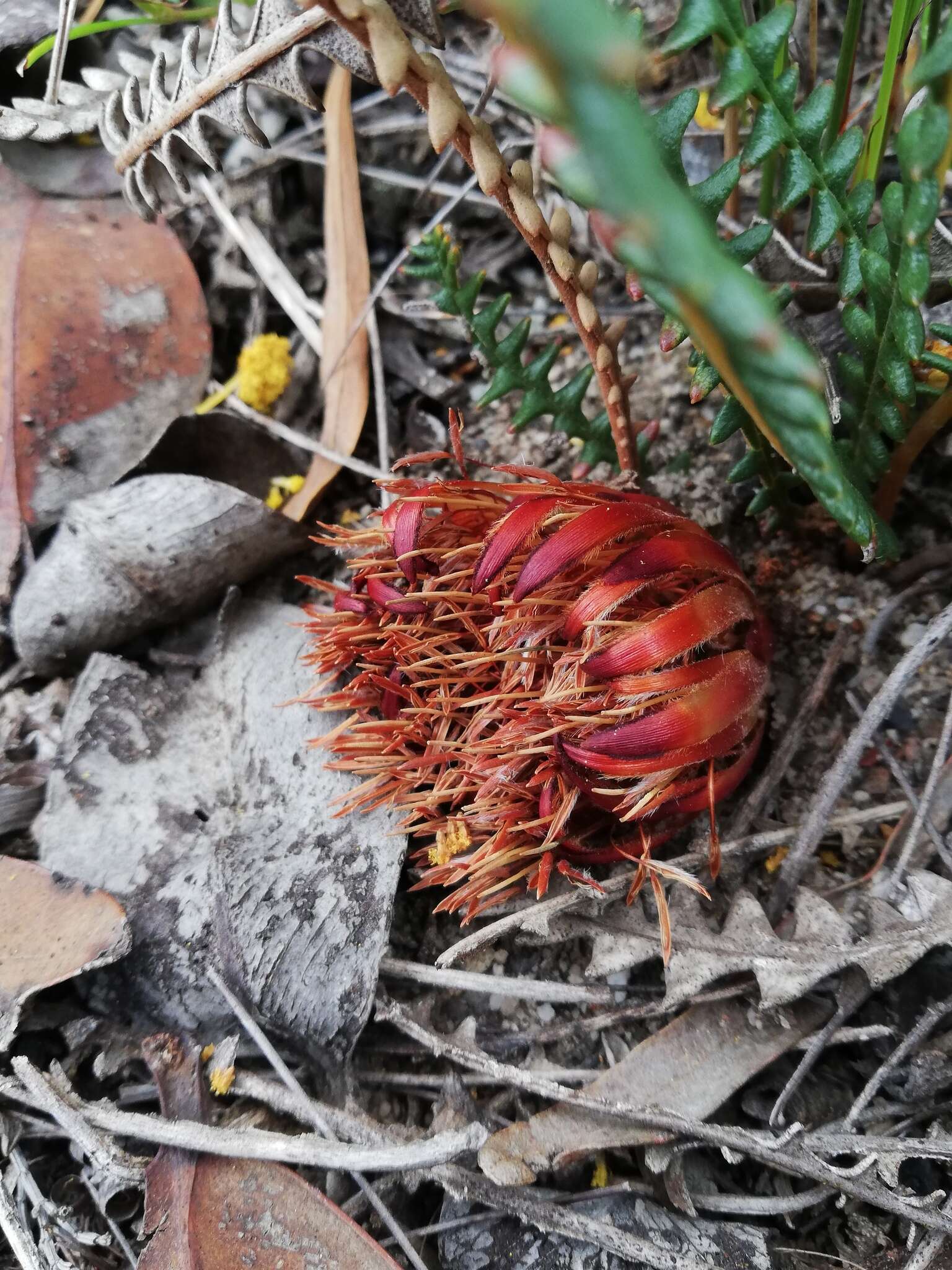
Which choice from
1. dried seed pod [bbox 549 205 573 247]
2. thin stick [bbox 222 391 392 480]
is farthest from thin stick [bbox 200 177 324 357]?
dried seed pod [bbox 549 205 573 247]

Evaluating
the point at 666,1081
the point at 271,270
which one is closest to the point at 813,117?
the point at 271,270

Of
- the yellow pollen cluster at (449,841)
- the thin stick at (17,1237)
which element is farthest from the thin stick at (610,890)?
the thin stick at (17,1237)

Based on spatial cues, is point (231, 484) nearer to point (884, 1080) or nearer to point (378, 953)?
point (378, 953)

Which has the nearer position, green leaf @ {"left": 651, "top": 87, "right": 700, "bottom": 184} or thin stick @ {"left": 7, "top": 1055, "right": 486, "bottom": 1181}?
green leaf @ {"left": 651, "top": 87, "right": 700, "bottom": 184}

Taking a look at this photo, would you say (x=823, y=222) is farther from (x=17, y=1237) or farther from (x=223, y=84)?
(x=17, y=1237)

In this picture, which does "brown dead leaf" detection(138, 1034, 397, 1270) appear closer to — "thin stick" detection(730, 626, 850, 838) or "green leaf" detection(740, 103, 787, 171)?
"thin stick" detection(730, 626, 850, 838)
